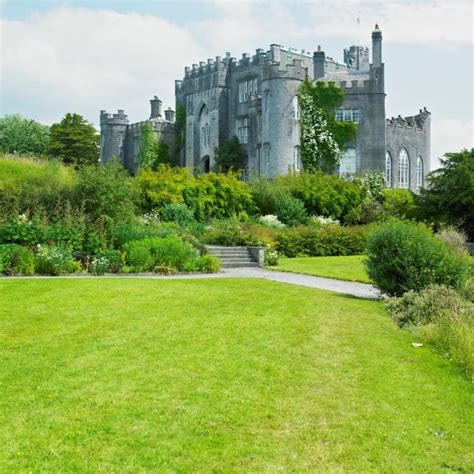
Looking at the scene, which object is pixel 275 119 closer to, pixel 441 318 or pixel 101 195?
pixel 101 195

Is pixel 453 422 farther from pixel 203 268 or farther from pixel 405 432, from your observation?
pixel 203 268

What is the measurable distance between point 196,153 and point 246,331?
47.1 metres

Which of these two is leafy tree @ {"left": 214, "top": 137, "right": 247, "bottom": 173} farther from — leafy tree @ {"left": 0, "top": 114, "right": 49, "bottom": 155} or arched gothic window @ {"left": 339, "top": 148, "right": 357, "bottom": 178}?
leafy tree @ {"left": 0, "top": 114, "right": 49, "bottom": 155}

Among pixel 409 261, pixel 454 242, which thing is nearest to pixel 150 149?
pixel 454 242

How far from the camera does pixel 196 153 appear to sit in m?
55.2

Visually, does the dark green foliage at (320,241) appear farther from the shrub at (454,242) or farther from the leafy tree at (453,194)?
the leafy tree at (453,194)

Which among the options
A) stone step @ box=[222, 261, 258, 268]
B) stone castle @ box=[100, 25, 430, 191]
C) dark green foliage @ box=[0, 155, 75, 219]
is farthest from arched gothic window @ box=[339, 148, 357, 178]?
dark green foliage @ box=[0, 155, 75, 219]

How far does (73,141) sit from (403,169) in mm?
30957

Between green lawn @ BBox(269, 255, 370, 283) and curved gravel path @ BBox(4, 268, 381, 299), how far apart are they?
508 mm

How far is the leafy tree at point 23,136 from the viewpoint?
70.7 meters

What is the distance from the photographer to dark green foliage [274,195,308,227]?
101 ft

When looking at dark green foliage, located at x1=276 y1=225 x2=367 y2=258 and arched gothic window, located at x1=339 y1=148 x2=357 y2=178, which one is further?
arched gothic window, located at x1=339 y1=148 x2=357 y2=178

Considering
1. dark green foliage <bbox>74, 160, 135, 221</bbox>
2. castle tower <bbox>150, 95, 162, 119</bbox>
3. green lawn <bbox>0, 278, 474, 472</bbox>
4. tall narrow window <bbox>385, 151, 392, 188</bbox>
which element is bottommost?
green lawn <bbox>0, 278, 474, 472</bbox>

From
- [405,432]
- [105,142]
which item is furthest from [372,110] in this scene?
[405,432]
